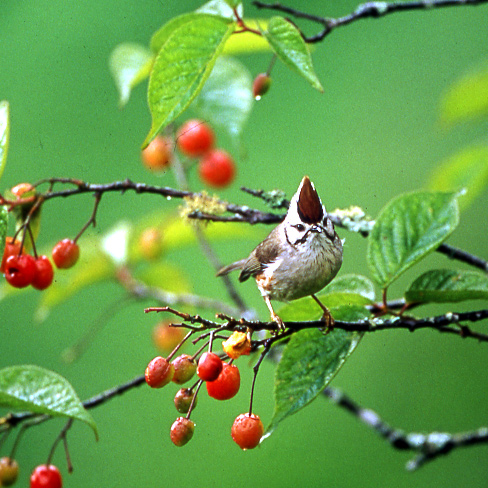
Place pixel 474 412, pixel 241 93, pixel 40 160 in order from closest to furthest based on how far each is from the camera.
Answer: pixel 241 93, pixel 474 412, pixel 40 160

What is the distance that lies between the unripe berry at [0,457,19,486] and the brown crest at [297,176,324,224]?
2.57 feet

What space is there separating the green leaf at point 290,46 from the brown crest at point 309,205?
0.19 m

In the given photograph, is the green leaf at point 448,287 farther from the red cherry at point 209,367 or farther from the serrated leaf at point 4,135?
the serrated leaf at point 4,135

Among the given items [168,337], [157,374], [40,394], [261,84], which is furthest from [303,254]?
[168,337]

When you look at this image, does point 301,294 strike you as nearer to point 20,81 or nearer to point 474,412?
point 474,412

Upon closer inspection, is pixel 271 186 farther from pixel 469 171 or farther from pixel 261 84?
pixel 261 84

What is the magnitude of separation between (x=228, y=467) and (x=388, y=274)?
2.18 meters

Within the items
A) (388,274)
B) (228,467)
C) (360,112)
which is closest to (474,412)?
(228,467)

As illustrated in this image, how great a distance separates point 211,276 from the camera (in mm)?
A: 3781

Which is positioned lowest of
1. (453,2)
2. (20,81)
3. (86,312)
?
(86,312)

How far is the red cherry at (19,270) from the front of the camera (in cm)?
134

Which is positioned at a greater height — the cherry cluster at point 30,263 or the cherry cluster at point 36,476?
the cherry cluster at point 30,263

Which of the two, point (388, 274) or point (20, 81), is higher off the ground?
point (388, 274)

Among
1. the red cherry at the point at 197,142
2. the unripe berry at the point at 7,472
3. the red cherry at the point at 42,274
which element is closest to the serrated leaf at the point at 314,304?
the red cherry at the point at 42,274
